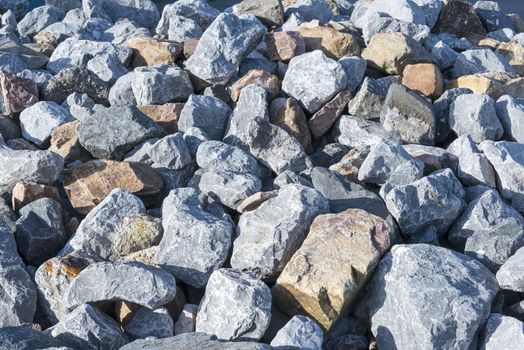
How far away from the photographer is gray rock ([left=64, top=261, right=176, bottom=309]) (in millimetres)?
2020

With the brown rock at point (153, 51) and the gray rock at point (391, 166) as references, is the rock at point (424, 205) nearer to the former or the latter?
the gray rock at point (391, 166)

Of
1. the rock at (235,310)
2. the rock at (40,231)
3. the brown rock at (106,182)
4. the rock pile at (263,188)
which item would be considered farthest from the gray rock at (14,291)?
the rock at (235,310)

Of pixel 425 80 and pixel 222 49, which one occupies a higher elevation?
pixel 222 49

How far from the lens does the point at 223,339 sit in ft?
6.45

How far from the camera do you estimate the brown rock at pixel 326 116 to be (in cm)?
301

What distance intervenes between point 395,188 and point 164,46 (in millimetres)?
1498

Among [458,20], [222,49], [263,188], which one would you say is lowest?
[458,20]

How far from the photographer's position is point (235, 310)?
A: 6.48 feet

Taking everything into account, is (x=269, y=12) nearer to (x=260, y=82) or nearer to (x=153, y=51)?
(x=153, y=51)

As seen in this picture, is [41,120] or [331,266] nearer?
[331,266]

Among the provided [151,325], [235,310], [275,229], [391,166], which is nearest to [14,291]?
[151,325]

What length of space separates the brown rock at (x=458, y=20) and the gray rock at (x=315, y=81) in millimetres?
1408

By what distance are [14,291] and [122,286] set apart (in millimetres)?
368

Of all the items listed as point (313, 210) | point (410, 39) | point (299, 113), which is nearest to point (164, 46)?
point (299, 113)
